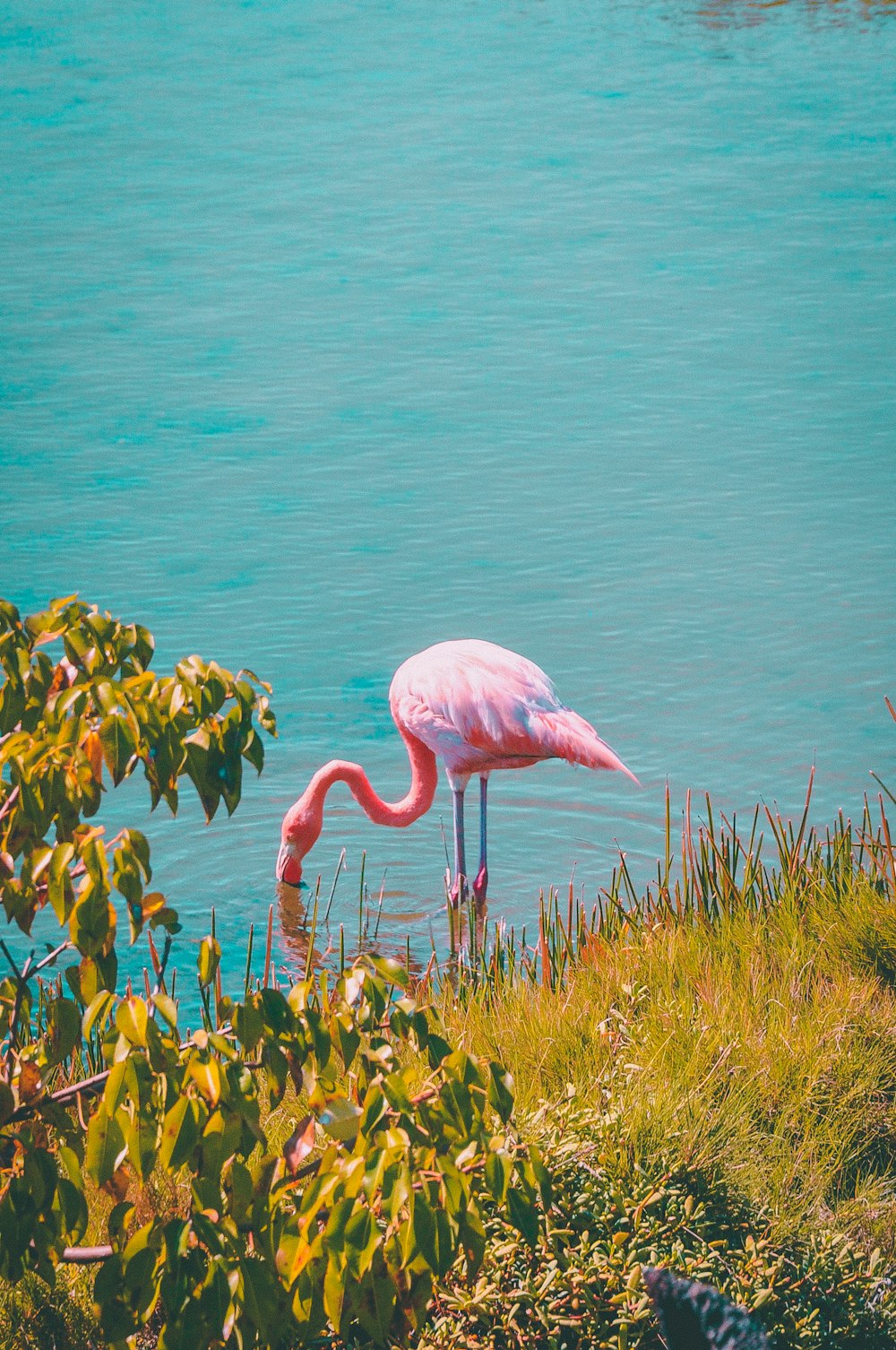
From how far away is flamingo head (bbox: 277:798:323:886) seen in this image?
6770mm

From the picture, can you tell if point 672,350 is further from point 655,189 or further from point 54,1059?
point 54,1059

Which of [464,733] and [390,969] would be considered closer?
[390,969]

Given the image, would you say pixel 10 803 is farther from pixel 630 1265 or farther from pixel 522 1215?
pixel 630 1265

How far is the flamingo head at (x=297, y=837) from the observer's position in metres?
6.77

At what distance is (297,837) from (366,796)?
1.22 ft

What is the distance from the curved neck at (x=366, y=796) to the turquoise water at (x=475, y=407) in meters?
0.29

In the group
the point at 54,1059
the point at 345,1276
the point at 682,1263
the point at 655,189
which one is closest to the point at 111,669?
the point at 54,1059

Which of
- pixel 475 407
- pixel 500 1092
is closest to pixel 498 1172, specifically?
pixel 500 1092

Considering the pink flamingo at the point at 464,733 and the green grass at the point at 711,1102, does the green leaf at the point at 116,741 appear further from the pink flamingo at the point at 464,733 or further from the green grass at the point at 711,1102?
the pink flamingo at the point at 464,733

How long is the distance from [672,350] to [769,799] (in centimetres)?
700

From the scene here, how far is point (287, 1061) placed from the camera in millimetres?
2676

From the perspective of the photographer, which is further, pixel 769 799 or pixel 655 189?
pixel 655 189

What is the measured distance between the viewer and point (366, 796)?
7016 millimetres

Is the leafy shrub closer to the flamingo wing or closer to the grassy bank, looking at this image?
the grassy bank
